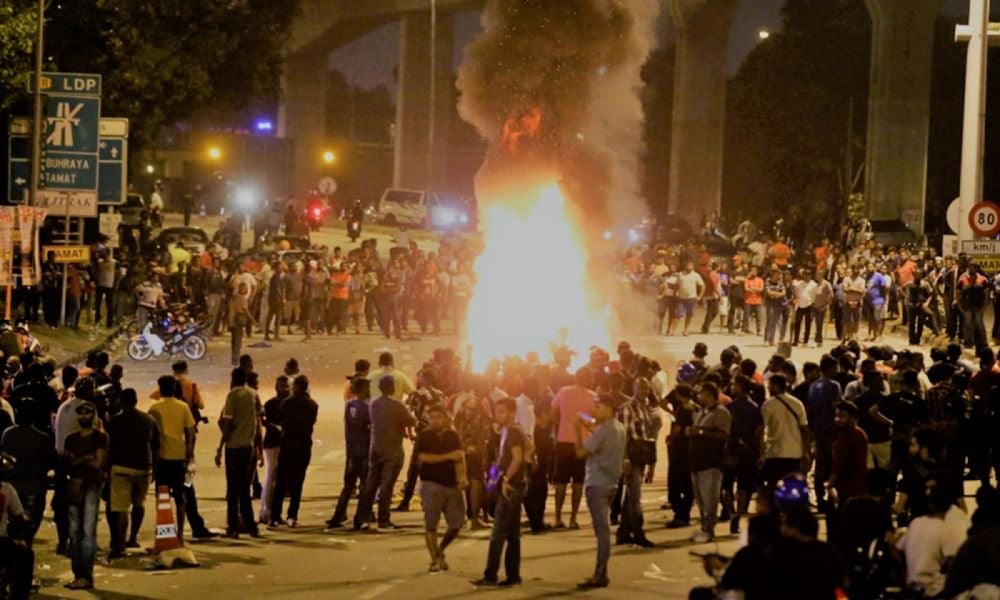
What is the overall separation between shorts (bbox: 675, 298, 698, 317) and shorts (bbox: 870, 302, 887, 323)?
4.22 metres

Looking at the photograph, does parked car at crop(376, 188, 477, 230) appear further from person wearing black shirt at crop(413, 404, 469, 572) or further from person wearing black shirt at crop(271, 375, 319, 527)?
person wearing black shirt at crop(413, 404, 469, 572)

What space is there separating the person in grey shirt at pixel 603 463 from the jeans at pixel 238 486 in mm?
3782

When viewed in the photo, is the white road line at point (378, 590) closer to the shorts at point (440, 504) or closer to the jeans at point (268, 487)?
the shorts at point (440, 504)

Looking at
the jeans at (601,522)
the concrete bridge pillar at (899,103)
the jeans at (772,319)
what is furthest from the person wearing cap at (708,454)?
the concrete bridge pillar at (899,103)

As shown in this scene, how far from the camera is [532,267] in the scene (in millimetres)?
39469

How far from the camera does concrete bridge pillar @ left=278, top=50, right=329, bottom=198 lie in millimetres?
78812

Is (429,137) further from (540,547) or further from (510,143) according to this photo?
(540,547)

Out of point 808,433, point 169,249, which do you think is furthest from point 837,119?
point 808,433

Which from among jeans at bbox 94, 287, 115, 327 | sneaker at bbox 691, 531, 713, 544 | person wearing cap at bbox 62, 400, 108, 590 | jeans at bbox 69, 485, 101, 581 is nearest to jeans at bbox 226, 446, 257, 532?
person wearing cap at bbox 62, 400, 108, 590

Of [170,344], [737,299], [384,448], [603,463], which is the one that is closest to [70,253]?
[170,344]

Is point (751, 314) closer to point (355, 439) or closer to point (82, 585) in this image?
point (355, 439)

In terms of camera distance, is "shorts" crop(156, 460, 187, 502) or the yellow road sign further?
the yellow road sign

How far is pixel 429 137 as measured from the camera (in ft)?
239

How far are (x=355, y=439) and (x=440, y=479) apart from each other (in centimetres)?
300
